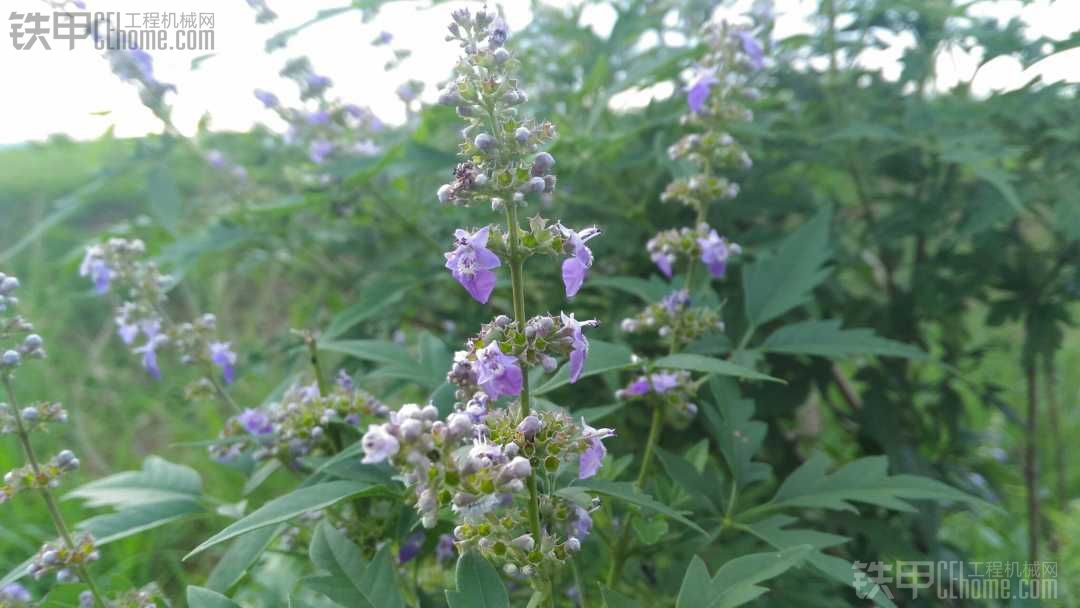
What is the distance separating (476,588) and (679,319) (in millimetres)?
929

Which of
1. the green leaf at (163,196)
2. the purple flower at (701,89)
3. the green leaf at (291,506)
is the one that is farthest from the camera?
the green leaf at (163,196)

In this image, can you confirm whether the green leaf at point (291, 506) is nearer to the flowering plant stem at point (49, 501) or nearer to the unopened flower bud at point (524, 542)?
the unopened flower bud at point (524, 542)

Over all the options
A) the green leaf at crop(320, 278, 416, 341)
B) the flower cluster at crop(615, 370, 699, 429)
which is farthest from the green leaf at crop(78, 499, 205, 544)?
the flower cluster at crop(615, 370, 699, 429)

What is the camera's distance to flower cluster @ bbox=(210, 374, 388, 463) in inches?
74.5

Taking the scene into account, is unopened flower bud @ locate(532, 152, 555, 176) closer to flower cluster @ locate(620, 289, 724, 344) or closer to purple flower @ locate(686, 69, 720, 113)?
flower cluster @ locate(620, 289, 724, 344)

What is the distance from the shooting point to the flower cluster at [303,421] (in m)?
1.89

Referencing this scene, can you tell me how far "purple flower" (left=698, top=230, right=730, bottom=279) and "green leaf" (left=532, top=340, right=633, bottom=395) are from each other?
0.50 meters

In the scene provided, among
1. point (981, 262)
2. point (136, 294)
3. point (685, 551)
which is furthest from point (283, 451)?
point (981, 262)

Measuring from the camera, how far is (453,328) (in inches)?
129

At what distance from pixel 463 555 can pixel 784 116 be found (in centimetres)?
245

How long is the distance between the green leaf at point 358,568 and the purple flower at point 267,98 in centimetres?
251

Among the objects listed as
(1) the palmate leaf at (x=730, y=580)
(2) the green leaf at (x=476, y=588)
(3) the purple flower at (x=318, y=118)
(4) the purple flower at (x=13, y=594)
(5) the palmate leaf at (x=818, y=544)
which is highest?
(3) the purple flower at (x=318, y=118)

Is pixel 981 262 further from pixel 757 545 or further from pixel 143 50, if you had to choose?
pixel 143 50

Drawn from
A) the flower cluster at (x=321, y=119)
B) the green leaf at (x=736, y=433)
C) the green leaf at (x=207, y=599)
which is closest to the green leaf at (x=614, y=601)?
the green leaf at (x=736, y=433)
